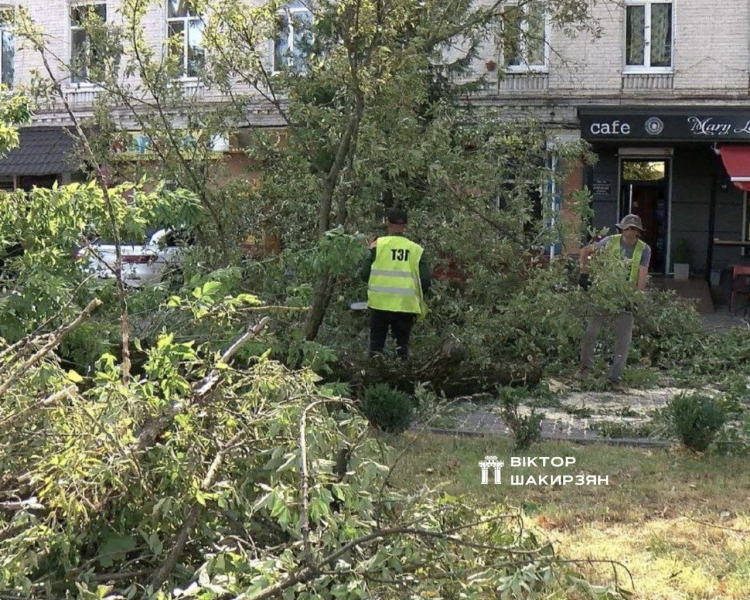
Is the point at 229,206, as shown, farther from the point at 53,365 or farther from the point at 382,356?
the point at 53,365

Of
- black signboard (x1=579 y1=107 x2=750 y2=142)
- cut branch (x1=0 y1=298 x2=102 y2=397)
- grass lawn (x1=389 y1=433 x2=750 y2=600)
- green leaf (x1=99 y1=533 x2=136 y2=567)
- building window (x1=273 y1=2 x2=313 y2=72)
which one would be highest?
building window (x1=273 y1=2 x2=313 y2=72)

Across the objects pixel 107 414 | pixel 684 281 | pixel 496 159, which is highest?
pixel 496 159

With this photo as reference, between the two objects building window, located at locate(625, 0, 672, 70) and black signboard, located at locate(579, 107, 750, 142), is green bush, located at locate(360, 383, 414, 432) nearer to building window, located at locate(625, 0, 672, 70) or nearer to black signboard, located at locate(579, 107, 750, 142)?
black signboard, located at locate(579, 107, 750, 142)

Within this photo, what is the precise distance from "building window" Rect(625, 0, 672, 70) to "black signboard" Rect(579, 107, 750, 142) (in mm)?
1298

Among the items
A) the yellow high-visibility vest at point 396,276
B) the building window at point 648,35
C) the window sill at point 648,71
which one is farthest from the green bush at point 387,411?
the building window at point 648,35

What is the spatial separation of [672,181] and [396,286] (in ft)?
40.3

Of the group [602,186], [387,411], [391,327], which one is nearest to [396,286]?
[391,327]

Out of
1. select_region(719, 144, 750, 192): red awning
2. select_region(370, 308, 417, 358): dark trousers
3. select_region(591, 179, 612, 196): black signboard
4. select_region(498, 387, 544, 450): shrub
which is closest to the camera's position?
select_region(498, 387, 544, 450): shrub

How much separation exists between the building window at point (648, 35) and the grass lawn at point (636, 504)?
1372 cm

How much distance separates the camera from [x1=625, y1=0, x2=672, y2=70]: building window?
18.4 m

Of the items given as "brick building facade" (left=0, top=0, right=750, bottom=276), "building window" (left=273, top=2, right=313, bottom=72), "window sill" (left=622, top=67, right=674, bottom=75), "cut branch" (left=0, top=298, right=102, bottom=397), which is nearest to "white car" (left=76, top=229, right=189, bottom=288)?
"building window" (left=273, top=2, right=313, bottom=72)

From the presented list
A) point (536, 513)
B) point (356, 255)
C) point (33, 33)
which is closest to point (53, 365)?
point (536, 513)

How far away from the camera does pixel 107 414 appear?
10.6ft

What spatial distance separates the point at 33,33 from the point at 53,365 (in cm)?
512
